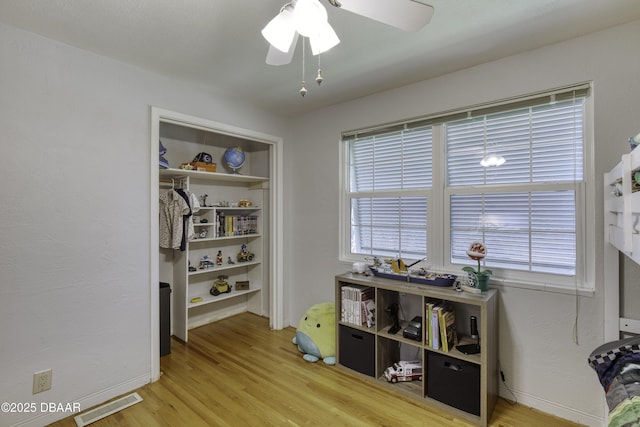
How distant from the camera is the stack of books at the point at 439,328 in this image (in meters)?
2.06

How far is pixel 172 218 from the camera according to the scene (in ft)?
9.70

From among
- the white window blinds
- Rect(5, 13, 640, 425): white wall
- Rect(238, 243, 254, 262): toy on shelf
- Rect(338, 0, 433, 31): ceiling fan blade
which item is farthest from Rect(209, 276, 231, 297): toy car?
Rect(338, 0, 433, 31): ceiling fan blade

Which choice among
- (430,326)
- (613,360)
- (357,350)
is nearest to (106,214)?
(357,350)

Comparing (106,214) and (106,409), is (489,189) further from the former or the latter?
(106,409)

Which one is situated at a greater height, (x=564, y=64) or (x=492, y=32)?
(x=492, y=32)

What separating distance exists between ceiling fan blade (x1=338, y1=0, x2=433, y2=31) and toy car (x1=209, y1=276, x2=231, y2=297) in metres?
3.16

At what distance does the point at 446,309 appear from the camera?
85.2 inches

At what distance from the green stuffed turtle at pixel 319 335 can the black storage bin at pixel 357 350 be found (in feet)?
0.46

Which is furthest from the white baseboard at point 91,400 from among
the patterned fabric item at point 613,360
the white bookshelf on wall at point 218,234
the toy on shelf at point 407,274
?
the patterned fabric item at point 613,360

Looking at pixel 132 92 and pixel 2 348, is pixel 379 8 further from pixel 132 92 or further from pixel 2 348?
pixel 2 348

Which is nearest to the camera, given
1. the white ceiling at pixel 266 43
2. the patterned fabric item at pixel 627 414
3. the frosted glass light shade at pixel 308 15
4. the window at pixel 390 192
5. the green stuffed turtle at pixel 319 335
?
the patterned fabric item at pixel 627 414

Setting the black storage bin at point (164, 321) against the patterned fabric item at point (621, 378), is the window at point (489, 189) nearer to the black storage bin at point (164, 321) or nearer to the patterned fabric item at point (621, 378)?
the patterned fabric item at point (621, 378)

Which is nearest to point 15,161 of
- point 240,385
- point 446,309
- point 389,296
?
point 240,385

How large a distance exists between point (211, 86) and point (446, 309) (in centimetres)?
259
